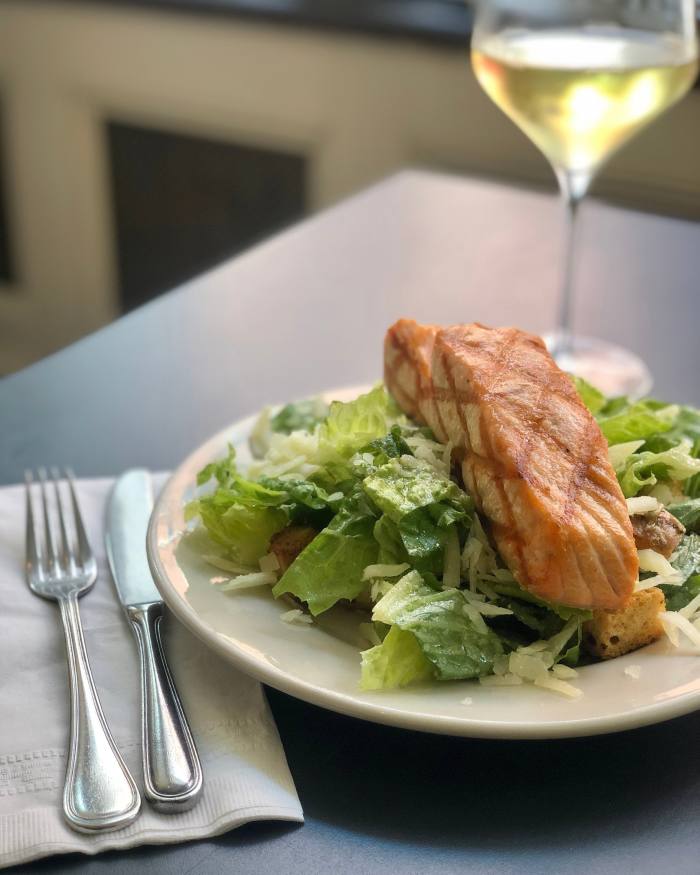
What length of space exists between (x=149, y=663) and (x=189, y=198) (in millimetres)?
3532

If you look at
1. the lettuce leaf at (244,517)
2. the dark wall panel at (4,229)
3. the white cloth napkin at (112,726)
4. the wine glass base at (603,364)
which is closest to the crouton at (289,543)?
the lettuce leaf at (244,517)

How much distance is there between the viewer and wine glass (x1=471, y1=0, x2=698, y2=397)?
1.60 meters

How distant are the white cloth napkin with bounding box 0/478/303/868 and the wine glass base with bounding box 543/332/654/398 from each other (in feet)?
2.78

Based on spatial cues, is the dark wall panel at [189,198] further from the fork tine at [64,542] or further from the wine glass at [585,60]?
the fork tine at [64,542]

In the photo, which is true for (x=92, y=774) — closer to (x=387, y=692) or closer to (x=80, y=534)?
(x=387, y=692)

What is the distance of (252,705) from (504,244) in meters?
1.43

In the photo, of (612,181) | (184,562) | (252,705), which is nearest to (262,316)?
(184,562)

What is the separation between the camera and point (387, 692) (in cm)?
92

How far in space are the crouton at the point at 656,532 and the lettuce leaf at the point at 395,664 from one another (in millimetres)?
247

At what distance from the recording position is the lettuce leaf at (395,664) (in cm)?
93

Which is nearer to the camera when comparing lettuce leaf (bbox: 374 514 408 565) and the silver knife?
the silver knife

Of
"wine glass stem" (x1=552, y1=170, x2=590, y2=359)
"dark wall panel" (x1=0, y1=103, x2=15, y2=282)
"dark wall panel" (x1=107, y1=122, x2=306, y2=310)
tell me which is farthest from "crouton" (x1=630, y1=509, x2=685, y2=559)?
"dark wall panel" (x1=0, y1=103, x2=15, y2=282)

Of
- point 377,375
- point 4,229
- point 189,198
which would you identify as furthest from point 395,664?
point 4,229

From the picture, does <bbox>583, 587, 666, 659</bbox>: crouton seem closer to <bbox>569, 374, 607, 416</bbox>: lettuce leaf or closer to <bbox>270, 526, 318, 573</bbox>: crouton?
<bbox>270, 526, 318, 573</bbox>: crouton
